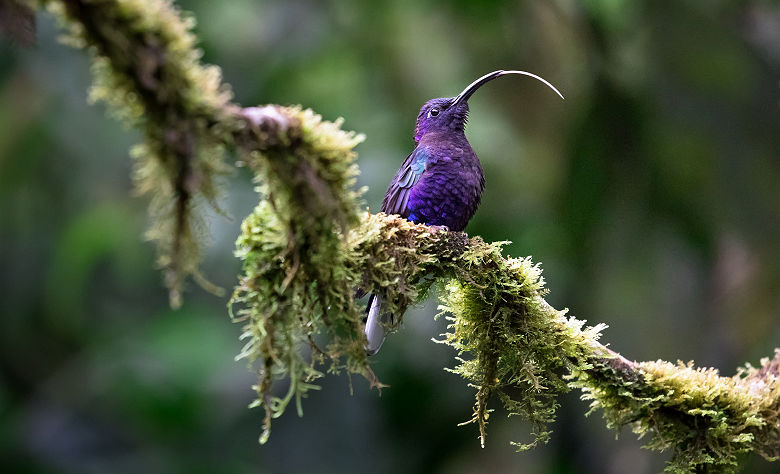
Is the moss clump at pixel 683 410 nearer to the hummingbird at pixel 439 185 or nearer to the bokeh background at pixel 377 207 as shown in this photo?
the hummingbird at pixel 439 185

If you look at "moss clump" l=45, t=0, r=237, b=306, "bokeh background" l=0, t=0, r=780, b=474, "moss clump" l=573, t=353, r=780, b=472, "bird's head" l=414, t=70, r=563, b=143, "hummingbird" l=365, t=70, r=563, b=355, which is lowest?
"moss clump" l=45, t=0, r=237, b=306

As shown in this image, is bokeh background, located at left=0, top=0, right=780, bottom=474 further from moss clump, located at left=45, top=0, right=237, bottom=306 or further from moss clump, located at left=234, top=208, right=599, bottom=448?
moss clump, located at left=45, top=0, right=237, bottom=306

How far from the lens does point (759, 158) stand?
6.07 meters

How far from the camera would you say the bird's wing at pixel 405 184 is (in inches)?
146

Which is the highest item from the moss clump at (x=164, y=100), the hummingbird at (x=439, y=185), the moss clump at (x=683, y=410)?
the hummingbird at (x=439, y=185)

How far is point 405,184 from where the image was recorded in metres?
3.72

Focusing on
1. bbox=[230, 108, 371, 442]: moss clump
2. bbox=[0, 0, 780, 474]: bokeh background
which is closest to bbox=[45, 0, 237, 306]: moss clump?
bbox=[230, 108, 371, 442]: moss clump

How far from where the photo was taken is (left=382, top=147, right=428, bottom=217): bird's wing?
12.2ft

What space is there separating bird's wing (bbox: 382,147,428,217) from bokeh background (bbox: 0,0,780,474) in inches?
110

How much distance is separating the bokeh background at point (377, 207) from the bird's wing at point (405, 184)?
2793mm

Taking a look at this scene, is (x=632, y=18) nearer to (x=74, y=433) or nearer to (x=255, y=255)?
(x=255, y=255)

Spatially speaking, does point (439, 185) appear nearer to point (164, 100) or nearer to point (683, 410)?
point (683, 410)

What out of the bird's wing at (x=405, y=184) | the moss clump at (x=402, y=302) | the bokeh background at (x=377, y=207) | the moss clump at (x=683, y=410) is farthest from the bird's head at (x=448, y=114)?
the bokeh background at (x=377, y=207)

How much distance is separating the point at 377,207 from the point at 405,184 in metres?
2.97
